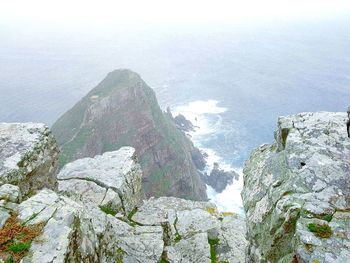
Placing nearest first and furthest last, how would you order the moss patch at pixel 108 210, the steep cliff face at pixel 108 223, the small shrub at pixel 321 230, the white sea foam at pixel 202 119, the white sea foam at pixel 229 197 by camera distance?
1. the small shrub at pixel 321 230
2. the steep cliff face at pixel 108 223
3. the moss patch at pixel 108 210
4. the white sea foam at pixel 229 197
5. the white sea foam at pixel 202 119

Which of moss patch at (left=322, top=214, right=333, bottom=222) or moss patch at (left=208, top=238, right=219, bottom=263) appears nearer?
moss patch at (left=322, top=214, right=333, bottom=222)

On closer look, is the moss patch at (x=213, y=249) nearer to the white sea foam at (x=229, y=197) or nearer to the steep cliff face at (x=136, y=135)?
the white sea foam at (x=229, y=197)

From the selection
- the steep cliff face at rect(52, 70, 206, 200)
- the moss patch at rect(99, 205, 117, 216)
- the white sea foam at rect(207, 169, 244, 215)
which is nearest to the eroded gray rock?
the moss patch at rect(99, 205, 117, 216)

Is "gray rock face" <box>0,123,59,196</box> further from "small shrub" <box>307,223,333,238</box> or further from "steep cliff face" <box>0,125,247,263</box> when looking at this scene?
"small shrub" <box>307,223,333,238</box>

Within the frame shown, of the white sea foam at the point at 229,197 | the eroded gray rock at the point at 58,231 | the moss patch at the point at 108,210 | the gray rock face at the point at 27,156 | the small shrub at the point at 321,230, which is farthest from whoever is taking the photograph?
the white sea foam at the point at 229,197

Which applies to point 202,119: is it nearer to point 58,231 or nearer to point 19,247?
point 58,231

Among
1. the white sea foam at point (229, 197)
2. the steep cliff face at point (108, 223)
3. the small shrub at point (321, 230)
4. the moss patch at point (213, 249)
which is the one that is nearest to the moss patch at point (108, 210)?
the steep cliff face at point (108, 223)

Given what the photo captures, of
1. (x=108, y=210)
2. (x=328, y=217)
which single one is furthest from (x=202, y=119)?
(x=328, y=217)

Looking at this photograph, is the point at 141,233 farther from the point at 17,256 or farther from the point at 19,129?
the point at 17,256
